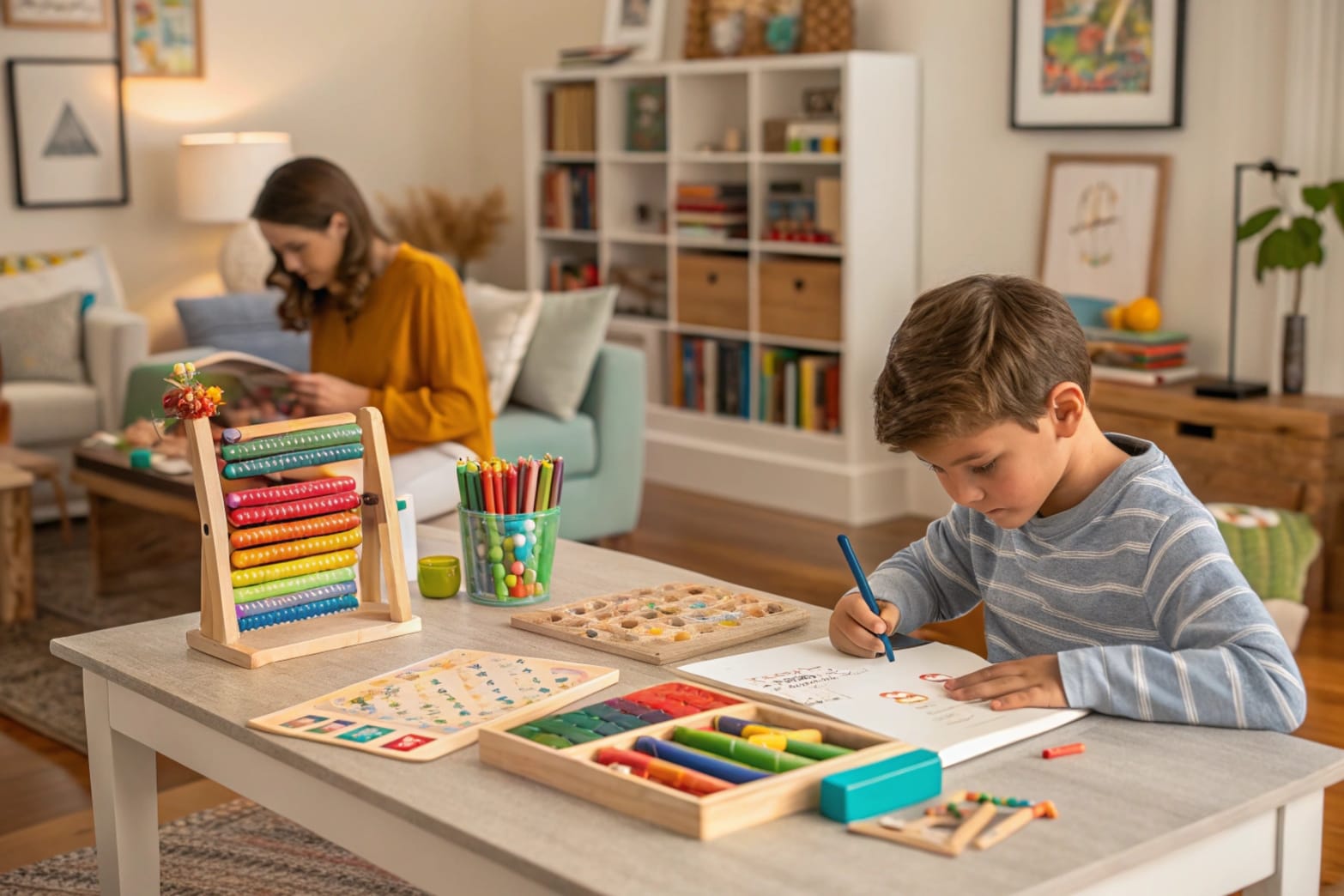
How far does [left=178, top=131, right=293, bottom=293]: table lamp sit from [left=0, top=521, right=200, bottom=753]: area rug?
4.10 feet

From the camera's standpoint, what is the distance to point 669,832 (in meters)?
1.16

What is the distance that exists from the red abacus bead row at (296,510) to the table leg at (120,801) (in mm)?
239

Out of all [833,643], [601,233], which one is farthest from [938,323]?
[601,233]

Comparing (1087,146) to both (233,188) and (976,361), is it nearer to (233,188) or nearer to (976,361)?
(233,188)

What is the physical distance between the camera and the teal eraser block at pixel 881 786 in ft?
3.82

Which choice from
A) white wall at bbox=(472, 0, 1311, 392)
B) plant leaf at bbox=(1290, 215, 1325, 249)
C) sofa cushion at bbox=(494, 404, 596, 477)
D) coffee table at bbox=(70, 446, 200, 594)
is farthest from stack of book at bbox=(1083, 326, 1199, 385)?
coffee table at bbox=(70, 446, 200, 594)

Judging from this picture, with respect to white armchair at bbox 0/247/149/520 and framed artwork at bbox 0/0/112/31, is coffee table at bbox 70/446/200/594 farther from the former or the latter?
framed artwork at bbox 0/0/112/31

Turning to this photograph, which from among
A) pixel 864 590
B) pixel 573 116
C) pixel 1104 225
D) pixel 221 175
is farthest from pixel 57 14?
pixel 864 590

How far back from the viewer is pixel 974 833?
44.5 inches

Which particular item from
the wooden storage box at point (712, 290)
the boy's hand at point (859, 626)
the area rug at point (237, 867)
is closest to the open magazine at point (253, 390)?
the area rug at point (237, 867)

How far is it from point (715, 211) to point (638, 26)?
0.97m

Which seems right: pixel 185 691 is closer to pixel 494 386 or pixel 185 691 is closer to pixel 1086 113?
pixel 494 386

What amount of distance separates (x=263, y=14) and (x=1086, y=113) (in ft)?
11.9

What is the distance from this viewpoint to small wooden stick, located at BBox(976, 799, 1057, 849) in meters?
1.12
